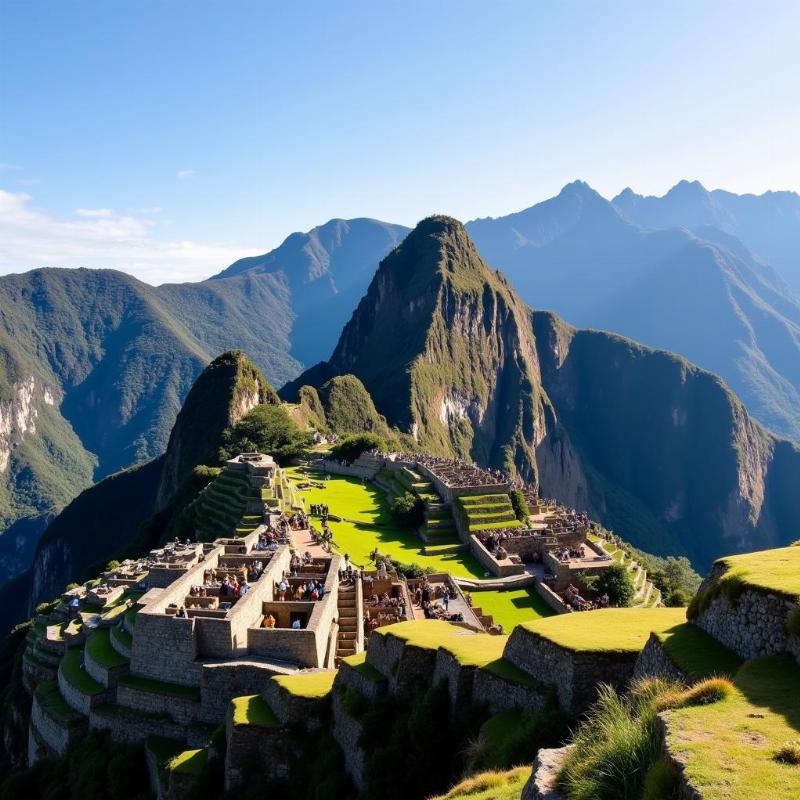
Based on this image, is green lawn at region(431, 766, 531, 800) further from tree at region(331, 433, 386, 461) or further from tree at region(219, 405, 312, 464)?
tree at region(219, 405, 312, 464)

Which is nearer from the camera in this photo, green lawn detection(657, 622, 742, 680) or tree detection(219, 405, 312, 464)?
green lawn detection(657, 622, 742, 680)

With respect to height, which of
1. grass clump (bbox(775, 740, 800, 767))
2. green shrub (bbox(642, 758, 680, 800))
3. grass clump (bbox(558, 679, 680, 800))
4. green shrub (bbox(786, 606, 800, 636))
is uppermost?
green shrub (bbox(786, 606, 800, 636))

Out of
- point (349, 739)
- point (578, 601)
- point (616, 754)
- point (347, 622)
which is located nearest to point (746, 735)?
point (616, 754)

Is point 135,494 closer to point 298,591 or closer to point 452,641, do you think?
point 298,591

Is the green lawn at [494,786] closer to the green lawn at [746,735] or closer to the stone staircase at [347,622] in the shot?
the green lawn at [746,735]

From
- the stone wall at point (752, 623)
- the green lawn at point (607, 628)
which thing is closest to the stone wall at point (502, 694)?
the green lawn at point (607, 628)

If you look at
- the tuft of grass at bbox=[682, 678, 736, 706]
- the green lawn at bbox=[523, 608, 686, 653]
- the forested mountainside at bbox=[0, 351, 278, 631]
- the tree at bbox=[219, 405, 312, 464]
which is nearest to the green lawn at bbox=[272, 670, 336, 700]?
the green lawn at bbox=[523, 608, 686, 653]

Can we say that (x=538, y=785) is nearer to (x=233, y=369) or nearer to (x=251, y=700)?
(x=251, y=700)
